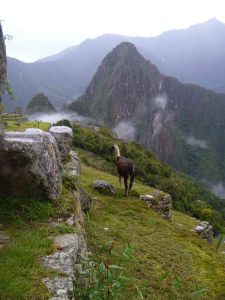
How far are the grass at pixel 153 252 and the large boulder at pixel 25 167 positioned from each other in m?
1.90

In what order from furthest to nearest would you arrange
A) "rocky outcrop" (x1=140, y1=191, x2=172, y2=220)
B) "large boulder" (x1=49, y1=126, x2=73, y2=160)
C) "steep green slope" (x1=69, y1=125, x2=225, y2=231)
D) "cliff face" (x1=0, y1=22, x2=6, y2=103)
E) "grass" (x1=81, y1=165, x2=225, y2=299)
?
1. "steep green slope" (x1=69, y1=125, x2=225, y2=231)
2. "rocky outcrop" (x1=140, y1=191, x2=172, y2=220)
3. "large boulder" (x1=49, y1=126, x2=73, y2=160)
4. "grass" (x1=81, y1=165, x2=225, y2=299)
5. "cliff face" (x1=0, y1=22, x2=6, y2=103)

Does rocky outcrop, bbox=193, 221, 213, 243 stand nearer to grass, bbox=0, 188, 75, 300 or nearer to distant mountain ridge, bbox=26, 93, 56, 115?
grass, bbox=0, 188, 75, 300

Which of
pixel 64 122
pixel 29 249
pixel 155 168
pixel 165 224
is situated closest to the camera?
pixel 29 249

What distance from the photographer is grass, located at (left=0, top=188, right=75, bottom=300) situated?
20.9 feet

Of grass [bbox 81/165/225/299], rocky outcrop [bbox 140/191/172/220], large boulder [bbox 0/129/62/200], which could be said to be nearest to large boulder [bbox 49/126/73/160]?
grass [bbox 81/165/225/299]

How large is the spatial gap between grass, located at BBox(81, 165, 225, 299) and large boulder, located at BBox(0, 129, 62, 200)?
74.9 inches

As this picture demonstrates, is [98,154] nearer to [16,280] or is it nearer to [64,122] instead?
[64,122]

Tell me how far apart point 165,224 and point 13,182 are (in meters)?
7.96

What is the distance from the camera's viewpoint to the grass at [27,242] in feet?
20.9

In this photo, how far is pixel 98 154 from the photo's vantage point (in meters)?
52.3

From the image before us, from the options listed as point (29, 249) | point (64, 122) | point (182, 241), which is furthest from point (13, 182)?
point (64, 122)

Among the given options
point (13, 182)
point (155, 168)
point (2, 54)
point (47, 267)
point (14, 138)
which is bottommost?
point (155, 168)

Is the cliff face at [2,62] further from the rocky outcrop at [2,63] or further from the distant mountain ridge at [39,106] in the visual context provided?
the distant mountain ridge at [39,106]

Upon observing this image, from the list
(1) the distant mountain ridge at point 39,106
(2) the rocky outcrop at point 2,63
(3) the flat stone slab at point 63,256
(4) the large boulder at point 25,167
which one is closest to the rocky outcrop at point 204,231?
(4) the large boulder at point 25,167
